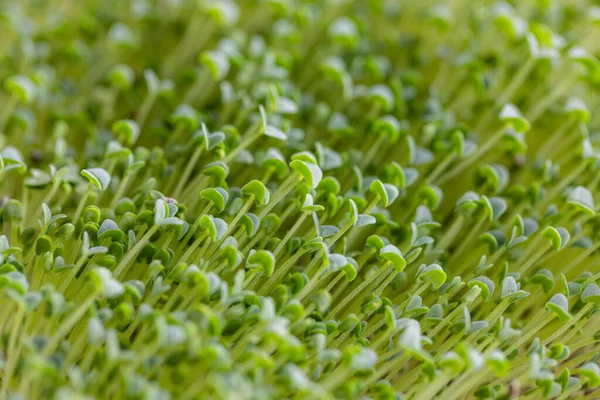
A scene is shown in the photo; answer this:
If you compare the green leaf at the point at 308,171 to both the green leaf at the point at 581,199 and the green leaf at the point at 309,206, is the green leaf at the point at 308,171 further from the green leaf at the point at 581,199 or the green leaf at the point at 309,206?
the green leaf at the point at 581,199

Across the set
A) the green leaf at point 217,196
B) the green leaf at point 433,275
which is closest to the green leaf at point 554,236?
the green leaf at point 433,275

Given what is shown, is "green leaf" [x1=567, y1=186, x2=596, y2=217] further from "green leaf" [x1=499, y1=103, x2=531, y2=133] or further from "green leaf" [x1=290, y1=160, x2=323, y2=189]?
"green leaf" [x1=290, y1=160, x2=323, y2=189]

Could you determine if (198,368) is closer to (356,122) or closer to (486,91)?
(356,122)

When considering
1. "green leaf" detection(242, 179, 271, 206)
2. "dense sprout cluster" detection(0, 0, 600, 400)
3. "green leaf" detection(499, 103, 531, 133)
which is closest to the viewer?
"dense sprout cluster" detection(0, 0, 600, 400)

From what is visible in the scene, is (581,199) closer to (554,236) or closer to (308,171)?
(554,236)

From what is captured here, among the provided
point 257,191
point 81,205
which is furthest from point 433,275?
point 81,205

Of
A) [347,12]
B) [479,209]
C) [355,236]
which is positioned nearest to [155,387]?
[355,236]

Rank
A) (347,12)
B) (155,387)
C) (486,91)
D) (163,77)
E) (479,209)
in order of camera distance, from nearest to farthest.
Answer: (155,387), (479,209), (486,91), (163,77), (347,12)

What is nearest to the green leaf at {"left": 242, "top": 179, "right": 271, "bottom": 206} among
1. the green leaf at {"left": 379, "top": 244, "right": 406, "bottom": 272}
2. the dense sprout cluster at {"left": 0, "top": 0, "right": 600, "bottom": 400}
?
the dense sprout cluster at {"left": 0, "top": 0, "right": 600, "bottom": 400}
